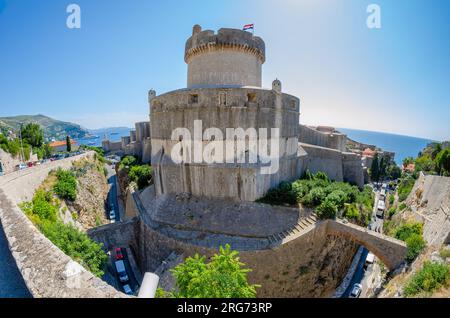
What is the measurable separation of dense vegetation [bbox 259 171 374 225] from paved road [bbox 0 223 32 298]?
1287 cm

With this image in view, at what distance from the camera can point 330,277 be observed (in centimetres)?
1546

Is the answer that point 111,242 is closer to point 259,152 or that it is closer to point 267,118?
point 259,152

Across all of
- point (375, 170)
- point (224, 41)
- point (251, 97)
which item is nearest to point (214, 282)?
A: point (251, 97)

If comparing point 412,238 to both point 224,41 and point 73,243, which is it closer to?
point 224,41

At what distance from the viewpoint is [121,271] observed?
1706 centimetres

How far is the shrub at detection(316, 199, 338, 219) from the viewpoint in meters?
14.2

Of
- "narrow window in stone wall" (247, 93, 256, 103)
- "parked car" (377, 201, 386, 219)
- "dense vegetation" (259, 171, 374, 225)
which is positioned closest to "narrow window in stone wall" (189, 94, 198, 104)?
"narrow window in stone wall" (247, 93, 256, 103)

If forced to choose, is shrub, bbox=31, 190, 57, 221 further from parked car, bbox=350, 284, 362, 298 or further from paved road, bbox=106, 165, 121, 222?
parked car, bbox=350, 284, 362, 298

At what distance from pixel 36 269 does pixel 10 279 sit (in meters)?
1.29

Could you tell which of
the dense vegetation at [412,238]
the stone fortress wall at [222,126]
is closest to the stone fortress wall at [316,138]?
the stone fortress wall at [222,126]

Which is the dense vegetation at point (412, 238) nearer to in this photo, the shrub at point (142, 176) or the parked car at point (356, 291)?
the parked car at point (356, 291)

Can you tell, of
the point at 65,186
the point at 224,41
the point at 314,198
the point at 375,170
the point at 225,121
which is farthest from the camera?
the point at 375,170

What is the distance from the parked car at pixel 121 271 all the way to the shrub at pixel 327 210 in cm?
1587

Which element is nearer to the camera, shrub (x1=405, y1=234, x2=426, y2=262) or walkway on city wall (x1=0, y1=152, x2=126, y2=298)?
walkway on city wall (x1=0, y1=152, x2=126, y2=298)
